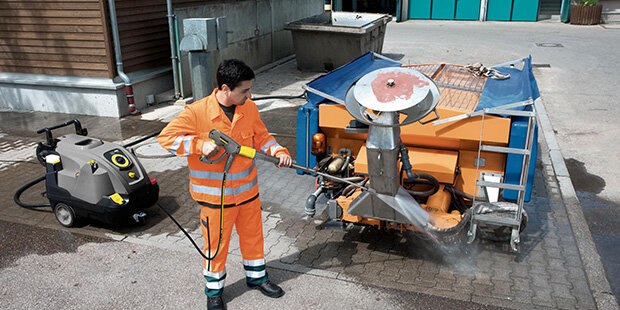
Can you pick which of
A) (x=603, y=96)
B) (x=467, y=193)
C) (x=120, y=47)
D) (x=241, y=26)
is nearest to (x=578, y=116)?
(x=603, y=96)

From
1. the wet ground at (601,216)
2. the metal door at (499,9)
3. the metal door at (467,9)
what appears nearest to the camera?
the wet ground at (601,216)

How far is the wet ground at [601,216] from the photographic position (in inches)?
189

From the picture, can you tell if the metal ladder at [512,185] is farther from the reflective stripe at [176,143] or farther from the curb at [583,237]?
the reflective stripe at [176,143]

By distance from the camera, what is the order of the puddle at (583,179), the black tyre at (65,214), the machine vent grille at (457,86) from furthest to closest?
the puddle at (583,179) < the black tyre at (65,214) < the machine vent grille at (457,86)

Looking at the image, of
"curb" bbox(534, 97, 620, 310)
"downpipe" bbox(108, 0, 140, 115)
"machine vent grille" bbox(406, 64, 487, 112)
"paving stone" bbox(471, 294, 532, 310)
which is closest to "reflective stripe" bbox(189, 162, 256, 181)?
"machine vent grille" bbox(406, 64, 487, 112)

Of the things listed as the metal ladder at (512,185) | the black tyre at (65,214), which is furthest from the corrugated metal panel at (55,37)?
the metal ladder at (512,185)

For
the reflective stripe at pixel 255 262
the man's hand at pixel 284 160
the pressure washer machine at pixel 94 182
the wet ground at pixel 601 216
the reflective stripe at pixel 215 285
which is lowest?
the wet ground at pixel 601 216

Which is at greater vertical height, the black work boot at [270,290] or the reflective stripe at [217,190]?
the reflective stripe at [217,190]

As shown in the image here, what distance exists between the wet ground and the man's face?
3394 millimetres

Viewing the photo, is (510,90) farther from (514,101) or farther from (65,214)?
(65,214)

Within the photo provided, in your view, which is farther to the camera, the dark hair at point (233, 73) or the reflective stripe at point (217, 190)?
the reflective stripe at point (217, 190)

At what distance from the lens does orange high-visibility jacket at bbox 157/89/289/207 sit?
3.71m

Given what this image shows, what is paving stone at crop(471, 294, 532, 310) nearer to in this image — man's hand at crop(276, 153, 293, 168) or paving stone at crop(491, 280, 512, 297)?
paving stone at crop(491, 280, 512, 297)

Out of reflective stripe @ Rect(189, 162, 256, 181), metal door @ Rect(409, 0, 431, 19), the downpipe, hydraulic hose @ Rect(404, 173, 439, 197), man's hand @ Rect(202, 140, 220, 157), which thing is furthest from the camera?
metal door @ Rect(409, 0, 431, 19)
